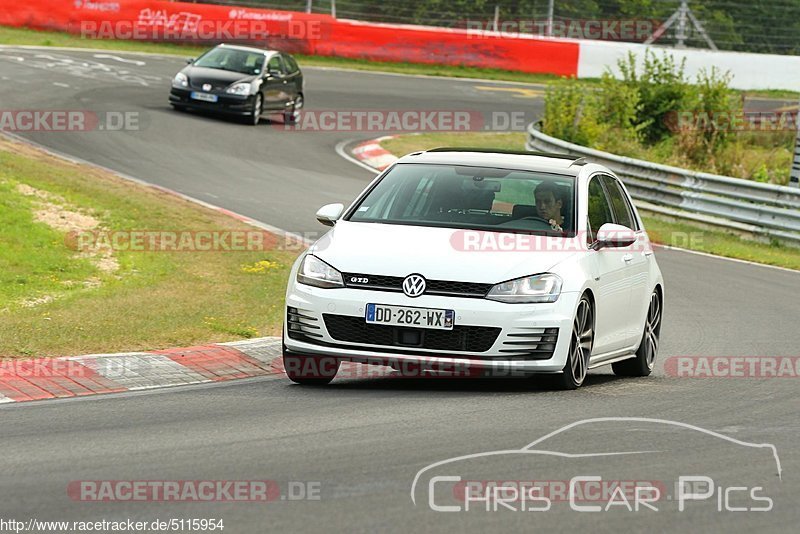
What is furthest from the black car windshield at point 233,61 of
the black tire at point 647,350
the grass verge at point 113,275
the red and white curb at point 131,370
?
the black tire at point 647,350

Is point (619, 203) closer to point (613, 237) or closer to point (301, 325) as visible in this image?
point (613, 237)

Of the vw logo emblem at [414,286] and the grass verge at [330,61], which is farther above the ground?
the vw logo emblem at [414,286]

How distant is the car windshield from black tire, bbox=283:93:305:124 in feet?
67.5

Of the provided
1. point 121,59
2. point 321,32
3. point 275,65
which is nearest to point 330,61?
point 321,32

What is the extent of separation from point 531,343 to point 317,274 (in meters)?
1.43

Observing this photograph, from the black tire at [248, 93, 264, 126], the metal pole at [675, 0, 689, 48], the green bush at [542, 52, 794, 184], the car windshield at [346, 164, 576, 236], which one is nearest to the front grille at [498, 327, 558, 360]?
the car windshield at [346, 164, 576, 236]

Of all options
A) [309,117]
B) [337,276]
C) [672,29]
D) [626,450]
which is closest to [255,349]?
[337,276]

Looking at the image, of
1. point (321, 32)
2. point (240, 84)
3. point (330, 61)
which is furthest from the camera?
point (321, 32)

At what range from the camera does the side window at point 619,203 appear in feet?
34.7

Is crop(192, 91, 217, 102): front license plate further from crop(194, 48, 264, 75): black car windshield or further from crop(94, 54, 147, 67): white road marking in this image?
crop(94, 54, 147, 67): white road marking

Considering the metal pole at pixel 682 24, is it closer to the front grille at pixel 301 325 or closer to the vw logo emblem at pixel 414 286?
the front grille at pixel 301 325

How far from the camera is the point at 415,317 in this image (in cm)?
859

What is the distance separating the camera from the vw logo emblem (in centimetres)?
860

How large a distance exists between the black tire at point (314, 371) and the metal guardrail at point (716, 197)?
13.2m
